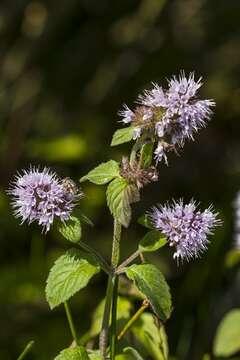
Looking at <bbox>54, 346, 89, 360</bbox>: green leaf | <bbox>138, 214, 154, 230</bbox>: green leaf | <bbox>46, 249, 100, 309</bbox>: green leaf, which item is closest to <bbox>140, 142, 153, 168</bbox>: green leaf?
<bbox>138, 214, 154, 230</bbox>: green leaf

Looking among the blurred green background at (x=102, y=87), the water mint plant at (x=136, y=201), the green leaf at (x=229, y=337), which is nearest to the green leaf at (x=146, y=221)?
the water mint plant at (x=136, y=201)

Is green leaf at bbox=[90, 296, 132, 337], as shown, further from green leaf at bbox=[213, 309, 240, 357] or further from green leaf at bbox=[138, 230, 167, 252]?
green leaf at bbox=[138, 230, 167, 252]

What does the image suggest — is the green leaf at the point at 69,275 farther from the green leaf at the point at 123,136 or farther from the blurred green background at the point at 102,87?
the blurred green background at the point at 102,87

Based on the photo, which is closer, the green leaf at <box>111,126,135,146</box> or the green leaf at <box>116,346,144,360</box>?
the green leaf at <box>111,126,135,146</box>

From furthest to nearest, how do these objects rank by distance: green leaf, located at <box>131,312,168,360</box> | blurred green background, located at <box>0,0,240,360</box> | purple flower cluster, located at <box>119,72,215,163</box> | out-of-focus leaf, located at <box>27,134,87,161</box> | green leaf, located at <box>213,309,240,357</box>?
blurred green background, located at <box>0,0,240,360</box>, out-of-focus leaf, located at <box>27,134,87,161</box>, green leaf, located at <box>213,309,240,357</box>, green leaf, located at <box>131,312,168,360</box>, purple flower cluster, located at <box>119,72,215,163</box>

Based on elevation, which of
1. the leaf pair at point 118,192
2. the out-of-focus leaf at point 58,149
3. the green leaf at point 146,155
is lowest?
the leaf pair at point 118,192

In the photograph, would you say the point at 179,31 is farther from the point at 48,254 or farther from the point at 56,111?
the point at 48,254

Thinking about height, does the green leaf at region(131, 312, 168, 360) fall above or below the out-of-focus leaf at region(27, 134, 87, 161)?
below
